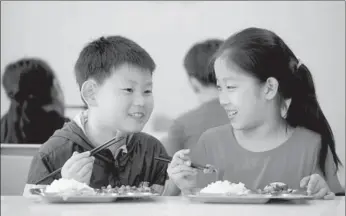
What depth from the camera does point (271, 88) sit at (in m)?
Answer: 1.86

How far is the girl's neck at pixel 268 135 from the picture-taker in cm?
187

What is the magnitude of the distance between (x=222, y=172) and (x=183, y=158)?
0.20 meters

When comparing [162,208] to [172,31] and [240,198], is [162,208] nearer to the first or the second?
[240,198]

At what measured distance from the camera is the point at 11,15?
2047mm

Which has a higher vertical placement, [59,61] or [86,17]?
[86,17]

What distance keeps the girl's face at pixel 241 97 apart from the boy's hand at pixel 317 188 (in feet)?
0.94

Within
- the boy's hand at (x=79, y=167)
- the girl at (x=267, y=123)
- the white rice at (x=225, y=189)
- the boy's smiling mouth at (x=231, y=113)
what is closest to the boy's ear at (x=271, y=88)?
the girl at (x=267, y=123)

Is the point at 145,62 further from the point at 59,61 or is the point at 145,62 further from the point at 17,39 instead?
the point at 17,39

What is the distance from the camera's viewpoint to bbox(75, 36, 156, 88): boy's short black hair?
1863mm

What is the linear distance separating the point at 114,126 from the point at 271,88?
0.56 m

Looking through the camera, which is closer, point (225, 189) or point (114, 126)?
point (225, 189)

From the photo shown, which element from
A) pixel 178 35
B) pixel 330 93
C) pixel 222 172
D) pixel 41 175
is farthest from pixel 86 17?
pixel 330 93

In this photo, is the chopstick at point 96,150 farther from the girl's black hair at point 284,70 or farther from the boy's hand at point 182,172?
the girl's black hair at point 284,70

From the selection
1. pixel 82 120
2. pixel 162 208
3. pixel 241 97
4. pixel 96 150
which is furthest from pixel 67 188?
pixel 241 97
